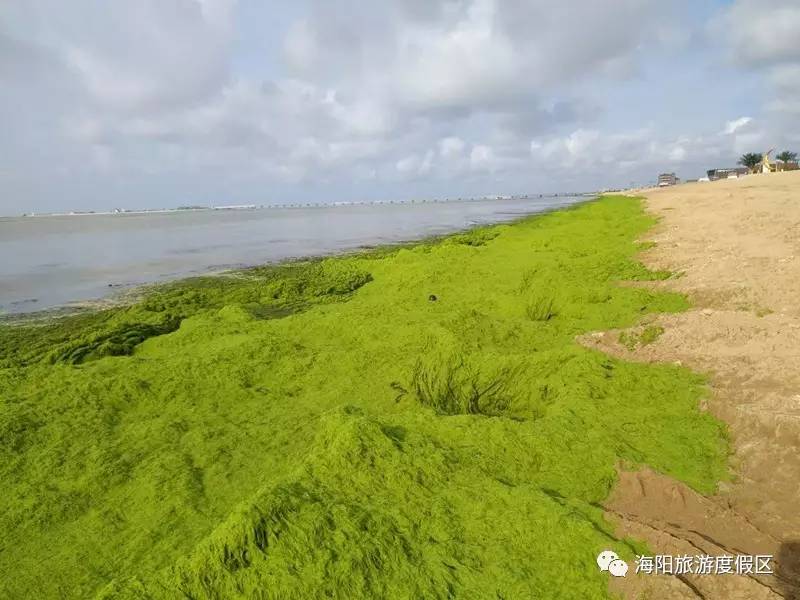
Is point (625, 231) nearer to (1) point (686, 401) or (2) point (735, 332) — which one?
(2) point (735, 332)

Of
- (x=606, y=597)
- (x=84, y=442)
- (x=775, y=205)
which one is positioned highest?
(x=775, y=205)

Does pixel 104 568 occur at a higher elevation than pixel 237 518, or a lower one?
lower

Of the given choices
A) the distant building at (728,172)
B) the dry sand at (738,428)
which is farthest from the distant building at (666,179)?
the dry sand at (738,428)

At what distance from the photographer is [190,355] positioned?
6535 millimetres

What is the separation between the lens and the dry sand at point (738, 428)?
107 inches

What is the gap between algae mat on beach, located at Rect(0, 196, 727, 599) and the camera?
273cm

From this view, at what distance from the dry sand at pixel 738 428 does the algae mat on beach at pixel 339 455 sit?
189 mm

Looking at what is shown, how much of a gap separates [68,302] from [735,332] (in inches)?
624

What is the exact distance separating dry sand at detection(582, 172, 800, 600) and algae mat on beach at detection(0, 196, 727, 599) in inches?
7.5

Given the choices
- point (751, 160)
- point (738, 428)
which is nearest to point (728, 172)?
point (751, 160)

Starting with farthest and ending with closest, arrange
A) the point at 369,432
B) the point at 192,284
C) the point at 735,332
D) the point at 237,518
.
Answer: the point at 192,284
the point at 735,332
the point at 369,432
the point at 237,518

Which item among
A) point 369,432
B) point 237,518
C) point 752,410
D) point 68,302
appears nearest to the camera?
point 237,518

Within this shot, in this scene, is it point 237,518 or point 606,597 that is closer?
point 606,597

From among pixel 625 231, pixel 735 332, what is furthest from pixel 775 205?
pixel 735 332
